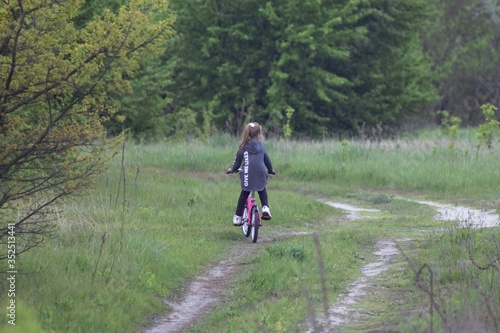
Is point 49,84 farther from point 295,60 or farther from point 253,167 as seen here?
point 295,60

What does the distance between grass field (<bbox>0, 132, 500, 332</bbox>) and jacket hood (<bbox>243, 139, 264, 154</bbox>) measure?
4.46 feet

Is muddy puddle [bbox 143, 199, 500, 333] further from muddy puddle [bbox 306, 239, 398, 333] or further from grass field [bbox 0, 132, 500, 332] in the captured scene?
grass field [bbox 0, 132, 500, 332]

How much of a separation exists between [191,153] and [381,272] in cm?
1585

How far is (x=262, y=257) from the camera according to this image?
491 inches

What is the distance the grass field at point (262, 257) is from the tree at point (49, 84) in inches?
34.7

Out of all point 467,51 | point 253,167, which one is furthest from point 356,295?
point 467,51

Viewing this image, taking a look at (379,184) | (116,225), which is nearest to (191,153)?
(379,184)

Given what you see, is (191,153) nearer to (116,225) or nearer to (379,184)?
(379,184)

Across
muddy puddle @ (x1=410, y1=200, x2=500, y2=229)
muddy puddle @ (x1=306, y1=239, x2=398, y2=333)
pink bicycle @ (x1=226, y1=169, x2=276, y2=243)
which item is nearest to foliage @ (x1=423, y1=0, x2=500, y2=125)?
muddy puddle @ (x1=410, y1=200, x2=500, y2=229)

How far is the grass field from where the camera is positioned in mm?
9180

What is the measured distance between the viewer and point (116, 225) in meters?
13.3

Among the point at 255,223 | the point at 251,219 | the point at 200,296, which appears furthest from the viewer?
the point at 251,219

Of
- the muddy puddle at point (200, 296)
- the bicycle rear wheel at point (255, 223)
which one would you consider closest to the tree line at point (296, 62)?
the bicycle rear wheel at point (255, 223)

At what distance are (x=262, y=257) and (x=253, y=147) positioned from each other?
9.15ft
